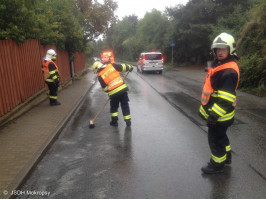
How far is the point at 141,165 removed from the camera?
4.32m

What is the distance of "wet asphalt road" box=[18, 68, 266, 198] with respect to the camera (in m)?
3.54

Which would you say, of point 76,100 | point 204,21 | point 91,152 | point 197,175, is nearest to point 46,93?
point 76,100

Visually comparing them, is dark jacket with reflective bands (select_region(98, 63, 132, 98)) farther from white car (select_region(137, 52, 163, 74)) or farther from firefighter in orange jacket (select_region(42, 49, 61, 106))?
white car (select_region(137, 52, 163, 74))

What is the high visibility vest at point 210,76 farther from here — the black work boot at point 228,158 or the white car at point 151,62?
the white car at point 151,62

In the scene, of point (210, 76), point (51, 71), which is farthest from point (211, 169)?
point (51, 71)

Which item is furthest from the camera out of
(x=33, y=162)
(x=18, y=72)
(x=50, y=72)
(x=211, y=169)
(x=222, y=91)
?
(x=50, y=72)

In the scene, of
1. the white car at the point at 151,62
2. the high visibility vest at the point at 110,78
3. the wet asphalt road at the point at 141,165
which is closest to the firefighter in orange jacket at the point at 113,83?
the high visibility vest at the point at 110,78

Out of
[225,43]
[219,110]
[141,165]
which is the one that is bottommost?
[141,165]

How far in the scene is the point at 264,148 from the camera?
494 cm

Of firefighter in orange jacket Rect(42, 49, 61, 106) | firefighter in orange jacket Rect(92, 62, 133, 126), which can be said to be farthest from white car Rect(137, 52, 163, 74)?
firefighter in orange jacket Rect(92, 62, 133, 126)

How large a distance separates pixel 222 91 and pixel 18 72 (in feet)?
20.8

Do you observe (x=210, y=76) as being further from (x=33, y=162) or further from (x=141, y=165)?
(x=33, y=162)

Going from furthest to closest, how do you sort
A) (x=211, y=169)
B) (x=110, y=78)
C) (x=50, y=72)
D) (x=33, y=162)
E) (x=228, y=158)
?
(x=50, y=72) → (x=110, y=78) → (x=33, y=162) → (x=228, y=158) → (x=211, y=169)

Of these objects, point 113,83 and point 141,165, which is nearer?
point 141,165
